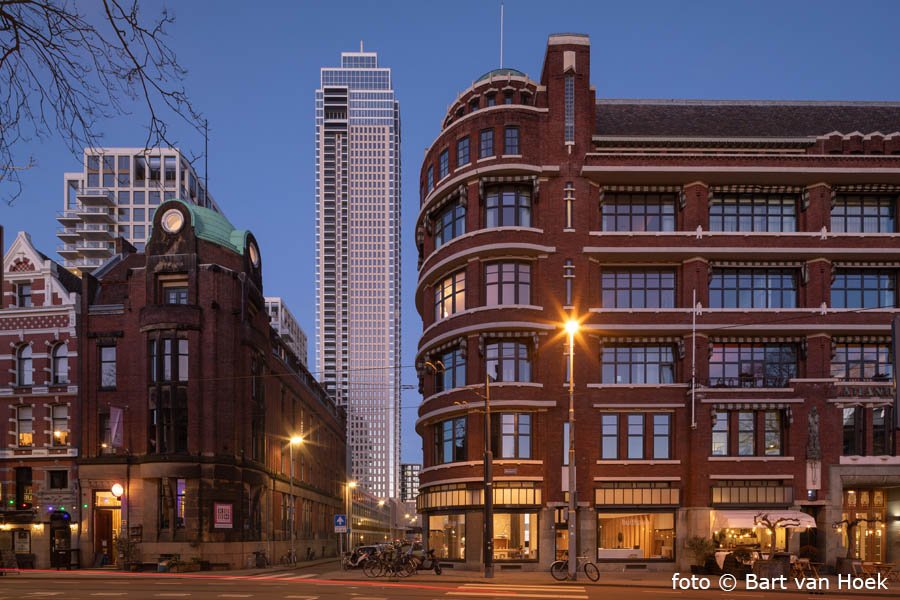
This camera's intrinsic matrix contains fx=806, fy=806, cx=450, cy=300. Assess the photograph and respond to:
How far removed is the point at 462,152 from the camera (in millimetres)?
47188

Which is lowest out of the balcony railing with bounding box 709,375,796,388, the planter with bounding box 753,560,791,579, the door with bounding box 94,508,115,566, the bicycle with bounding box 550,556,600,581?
the door with bounding box 94,508,115,566

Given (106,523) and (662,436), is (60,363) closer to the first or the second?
(106,523)

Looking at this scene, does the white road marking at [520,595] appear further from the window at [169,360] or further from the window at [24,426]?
the window at [24,426]

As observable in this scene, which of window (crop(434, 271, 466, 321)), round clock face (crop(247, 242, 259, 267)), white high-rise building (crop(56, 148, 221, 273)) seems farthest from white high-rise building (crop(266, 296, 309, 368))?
window (crop(434, 271, 466, 321))

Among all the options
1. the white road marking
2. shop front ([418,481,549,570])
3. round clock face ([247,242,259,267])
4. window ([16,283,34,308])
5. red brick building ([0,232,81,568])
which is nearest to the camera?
the white road marking

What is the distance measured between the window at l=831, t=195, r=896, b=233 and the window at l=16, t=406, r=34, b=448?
5146 cm

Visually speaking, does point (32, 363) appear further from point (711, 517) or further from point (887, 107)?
point (887, 107)

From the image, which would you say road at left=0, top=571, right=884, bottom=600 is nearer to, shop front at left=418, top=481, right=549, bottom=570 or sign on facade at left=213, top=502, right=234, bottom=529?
shop front at left=418, top=481, right=549, bottom=570

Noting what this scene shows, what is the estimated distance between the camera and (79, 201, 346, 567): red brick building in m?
49.0

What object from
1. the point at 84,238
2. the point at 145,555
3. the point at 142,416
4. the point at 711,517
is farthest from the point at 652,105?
the point at 84,238

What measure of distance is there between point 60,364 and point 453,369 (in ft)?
87.6

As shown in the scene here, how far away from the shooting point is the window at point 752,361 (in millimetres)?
45188

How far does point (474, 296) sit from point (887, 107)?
3209 cm

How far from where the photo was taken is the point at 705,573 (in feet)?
120
